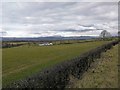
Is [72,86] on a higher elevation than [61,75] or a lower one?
lower

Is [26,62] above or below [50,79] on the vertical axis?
below

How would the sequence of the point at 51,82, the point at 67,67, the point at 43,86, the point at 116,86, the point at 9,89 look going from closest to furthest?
the point at 9,89, the point at 43,86, the point at 51,82, the point at 67,67, the point at 116,86

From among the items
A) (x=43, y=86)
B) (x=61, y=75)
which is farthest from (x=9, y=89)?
(x=61, y=75)

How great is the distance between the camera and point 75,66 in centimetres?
1386

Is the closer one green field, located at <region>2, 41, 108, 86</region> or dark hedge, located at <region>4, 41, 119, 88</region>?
dark hedge, located at <region>4, 41, 119, 88</region>

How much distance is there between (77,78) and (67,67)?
2436mm

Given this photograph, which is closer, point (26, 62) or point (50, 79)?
point (50, 79)

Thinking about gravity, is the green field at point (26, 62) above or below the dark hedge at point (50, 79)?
below

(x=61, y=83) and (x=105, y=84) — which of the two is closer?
(x=61, y=83)

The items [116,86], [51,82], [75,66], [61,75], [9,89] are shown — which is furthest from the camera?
[75,66]

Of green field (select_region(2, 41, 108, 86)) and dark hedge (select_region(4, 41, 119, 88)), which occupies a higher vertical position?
A: dark hedge (select_region(4, 41, 119, 88))

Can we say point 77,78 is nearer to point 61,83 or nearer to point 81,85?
point 81,85

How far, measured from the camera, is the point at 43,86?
8.46 metres

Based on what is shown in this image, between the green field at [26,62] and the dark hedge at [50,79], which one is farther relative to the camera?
the green field at [26,62]
